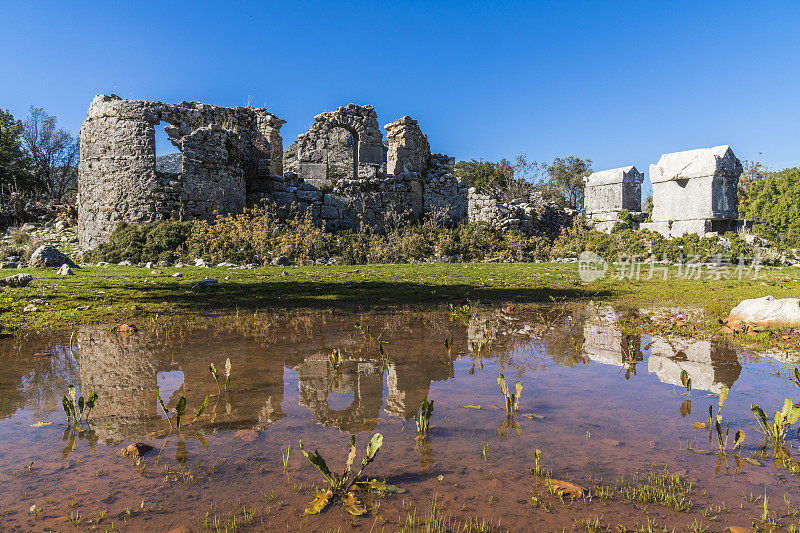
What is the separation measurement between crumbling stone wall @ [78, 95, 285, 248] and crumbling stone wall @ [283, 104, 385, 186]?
140 inches

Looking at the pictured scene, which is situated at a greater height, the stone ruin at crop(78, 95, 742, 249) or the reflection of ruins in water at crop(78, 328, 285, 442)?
the stone ruin at crop(78, 95, 742, 249)

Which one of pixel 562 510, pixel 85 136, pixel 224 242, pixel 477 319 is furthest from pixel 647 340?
pixel 85 136

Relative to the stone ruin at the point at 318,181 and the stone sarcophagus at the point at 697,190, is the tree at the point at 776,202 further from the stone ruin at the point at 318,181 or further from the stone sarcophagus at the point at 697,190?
the stone sarcophagus at the point at 697,190

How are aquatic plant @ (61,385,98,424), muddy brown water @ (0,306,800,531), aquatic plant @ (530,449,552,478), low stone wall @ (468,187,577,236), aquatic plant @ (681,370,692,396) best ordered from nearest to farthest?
muddy brown water @ (0,306,800,531) < aquatic plant @ (530,449,552,478) < aquatic plant @ (61,385,98,424) < aquatic plant @ (681,370,692,396) < low stone wall @ (468,187,577,236)

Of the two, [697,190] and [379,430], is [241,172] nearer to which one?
[697,190]

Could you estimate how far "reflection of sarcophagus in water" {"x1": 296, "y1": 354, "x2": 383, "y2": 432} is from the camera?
2.72 meters

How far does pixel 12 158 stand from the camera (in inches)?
1112

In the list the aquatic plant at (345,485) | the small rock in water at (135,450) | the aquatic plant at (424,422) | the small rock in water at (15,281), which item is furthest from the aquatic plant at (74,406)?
the small rock in water at (15,281)

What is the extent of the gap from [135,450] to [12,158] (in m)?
34.1

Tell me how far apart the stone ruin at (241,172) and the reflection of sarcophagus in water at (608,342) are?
541 inches

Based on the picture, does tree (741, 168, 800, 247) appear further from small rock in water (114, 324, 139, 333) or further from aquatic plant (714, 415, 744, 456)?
small rock in water (114, 324, 139, 333)

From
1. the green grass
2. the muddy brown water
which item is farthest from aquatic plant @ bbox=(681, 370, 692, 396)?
the green grass

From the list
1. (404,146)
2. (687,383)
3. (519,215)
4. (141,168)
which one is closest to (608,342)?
(687,383)

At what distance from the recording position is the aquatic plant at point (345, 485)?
1.82m
